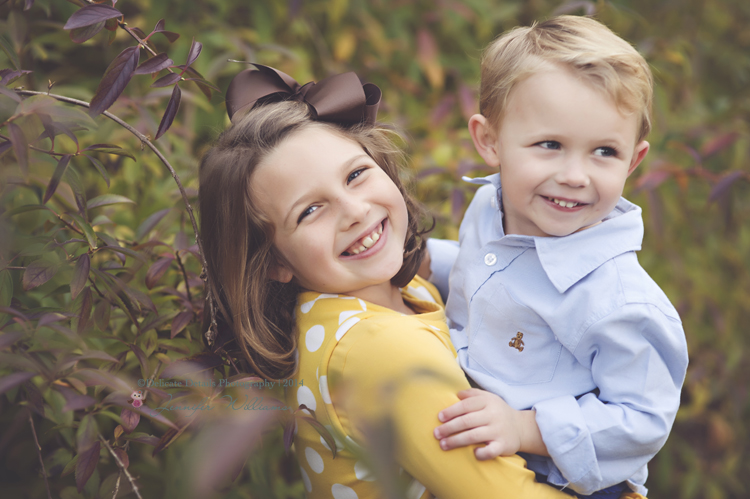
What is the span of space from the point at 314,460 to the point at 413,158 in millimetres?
1152

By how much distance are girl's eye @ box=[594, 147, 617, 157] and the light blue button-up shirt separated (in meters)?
0.14

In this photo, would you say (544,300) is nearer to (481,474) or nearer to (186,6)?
(481,474)

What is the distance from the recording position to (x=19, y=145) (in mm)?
874

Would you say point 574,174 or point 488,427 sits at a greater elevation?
point 574,174

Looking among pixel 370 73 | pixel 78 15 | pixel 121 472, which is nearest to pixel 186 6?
pixel 370 73

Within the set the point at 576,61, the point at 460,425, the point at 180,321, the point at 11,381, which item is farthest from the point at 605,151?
the point at 11,381

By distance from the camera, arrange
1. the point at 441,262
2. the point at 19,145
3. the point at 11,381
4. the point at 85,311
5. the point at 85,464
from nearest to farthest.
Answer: the point at 11,381, the point at 19,145, the point at 85,464, the point at 85,311, the point at 441,262

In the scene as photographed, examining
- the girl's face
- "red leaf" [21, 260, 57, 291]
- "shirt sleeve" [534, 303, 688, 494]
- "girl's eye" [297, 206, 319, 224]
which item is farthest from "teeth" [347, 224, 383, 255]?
"red leaf" [21, 260, 57, 291]

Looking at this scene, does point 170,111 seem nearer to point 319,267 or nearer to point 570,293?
point 319,267

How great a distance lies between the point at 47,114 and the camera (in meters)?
0.94

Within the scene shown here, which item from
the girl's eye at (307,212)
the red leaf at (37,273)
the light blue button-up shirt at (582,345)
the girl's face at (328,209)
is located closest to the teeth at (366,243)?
the girl's face at (328,209)

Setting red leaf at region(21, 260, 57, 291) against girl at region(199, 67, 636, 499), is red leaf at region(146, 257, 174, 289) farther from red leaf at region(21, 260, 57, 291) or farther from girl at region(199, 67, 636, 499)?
red leaf at region(21, 260, 57, 291)

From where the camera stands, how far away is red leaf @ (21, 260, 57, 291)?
103 cm

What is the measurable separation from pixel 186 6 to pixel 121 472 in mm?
1671
